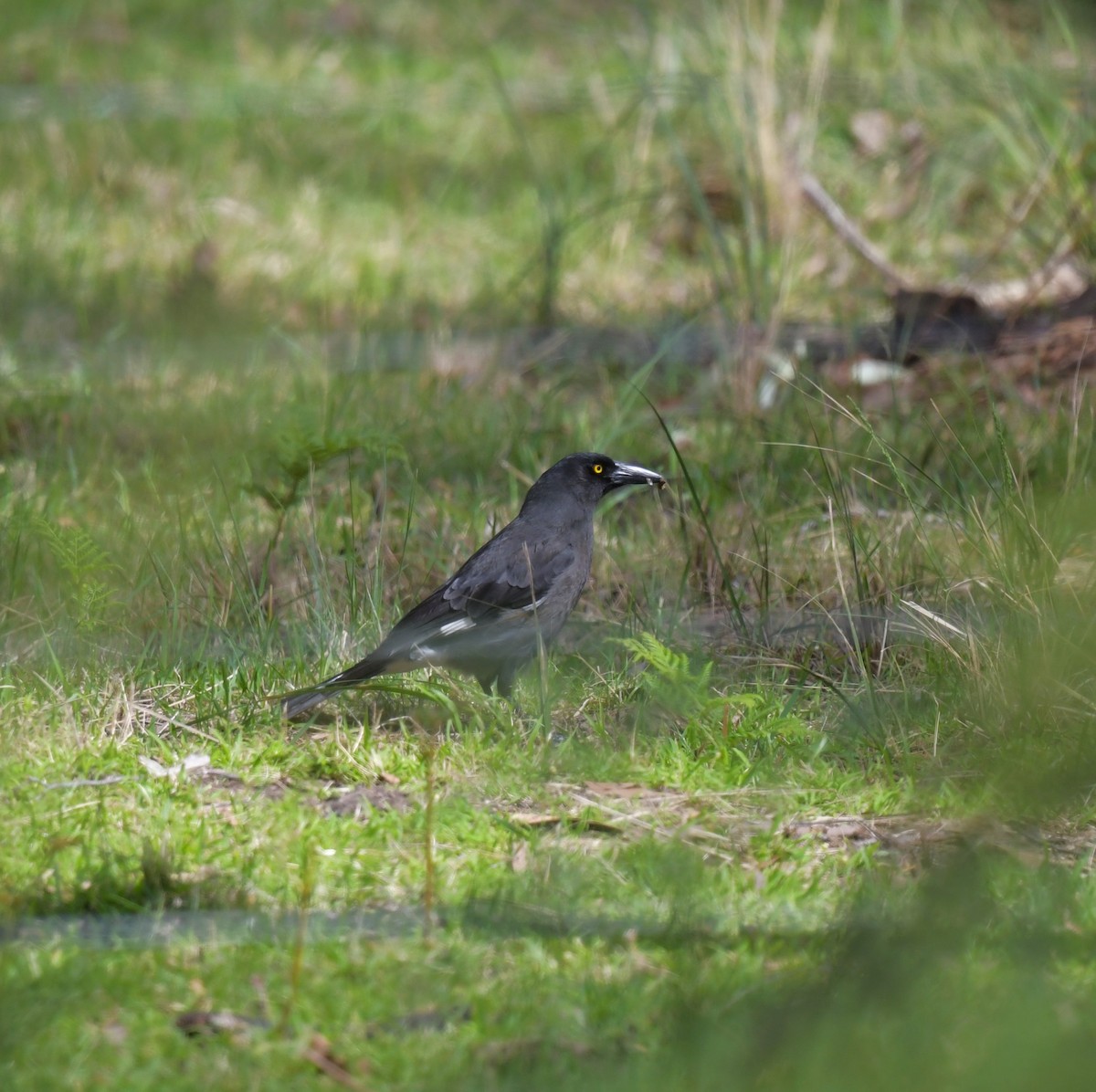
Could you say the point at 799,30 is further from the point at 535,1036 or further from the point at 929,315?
the point at 535,1036

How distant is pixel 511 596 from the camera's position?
443 cm

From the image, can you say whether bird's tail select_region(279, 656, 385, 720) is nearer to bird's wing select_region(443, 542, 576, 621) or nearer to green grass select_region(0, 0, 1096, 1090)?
green grass select_region(0, 0, 1096, 1090)

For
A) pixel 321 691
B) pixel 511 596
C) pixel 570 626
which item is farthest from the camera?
pixel 570 626

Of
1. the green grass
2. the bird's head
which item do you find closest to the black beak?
the bird's head

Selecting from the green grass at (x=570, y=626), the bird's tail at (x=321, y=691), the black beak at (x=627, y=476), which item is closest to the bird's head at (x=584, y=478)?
the black beak at (x=627, y=476)

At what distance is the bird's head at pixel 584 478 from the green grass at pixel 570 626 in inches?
8.5

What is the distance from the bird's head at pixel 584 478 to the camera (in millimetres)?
4781

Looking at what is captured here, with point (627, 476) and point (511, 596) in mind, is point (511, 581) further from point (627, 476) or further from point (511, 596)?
point (627, 476)

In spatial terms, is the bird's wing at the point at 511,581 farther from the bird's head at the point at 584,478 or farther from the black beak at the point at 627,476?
the black beak at the point at 627,476

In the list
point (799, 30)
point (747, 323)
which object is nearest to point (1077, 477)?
point (747, 323)

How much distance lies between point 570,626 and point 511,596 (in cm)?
33

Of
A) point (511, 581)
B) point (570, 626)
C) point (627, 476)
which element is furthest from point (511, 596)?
point (627, 476)

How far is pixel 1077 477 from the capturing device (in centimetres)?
466

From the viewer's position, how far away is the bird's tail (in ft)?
12.4
